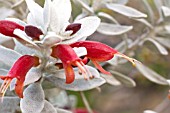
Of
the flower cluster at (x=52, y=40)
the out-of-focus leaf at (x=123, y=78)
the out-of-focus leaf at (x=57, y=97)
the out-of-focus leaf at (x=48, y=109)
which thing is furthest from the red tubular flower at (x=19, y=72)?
the out-of-focus leaf at (x=123, y=78)

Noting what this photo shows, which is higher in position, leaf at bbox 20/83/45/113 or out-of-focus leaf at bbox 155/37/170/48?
out-of-focus leaf at bbox 155/37/170/48

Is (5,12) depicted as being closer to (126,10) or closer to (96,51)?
(126,10)

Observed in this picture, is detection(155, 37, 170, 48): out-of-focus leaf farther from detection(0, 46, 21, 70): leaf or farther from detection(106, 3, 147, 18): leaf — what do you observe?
detection(0, 46, 21, 70): leaf

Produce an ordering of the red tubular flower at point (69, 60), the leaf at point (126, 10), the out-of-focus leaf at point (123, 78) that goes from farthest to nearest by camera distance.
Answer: the out-of-focus leaf at point (123, 78) → the leaf at point (126, 10) → the red tubular flower at point (69, 60)

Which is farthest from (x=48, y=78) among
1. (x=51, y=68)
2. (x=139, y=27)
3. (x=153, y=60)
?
(x=153, y=60)

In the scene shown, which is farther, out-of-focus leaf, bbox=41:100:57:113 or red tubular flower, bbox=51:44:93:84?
out-of-focus leaf, bbox=41:100:57:113

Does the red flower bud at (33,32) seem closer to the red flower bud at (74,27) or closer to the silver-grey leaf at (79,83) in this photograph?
the red flower bud at (74,27)

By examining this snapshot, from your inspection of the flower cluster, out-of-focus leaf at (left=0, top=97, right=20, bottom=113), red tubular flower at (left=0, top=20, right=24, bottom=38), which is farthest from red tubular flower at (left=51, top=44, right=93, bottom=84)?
out-of-focus leaf at (left=0, top=97, right=20, bottom=113)
